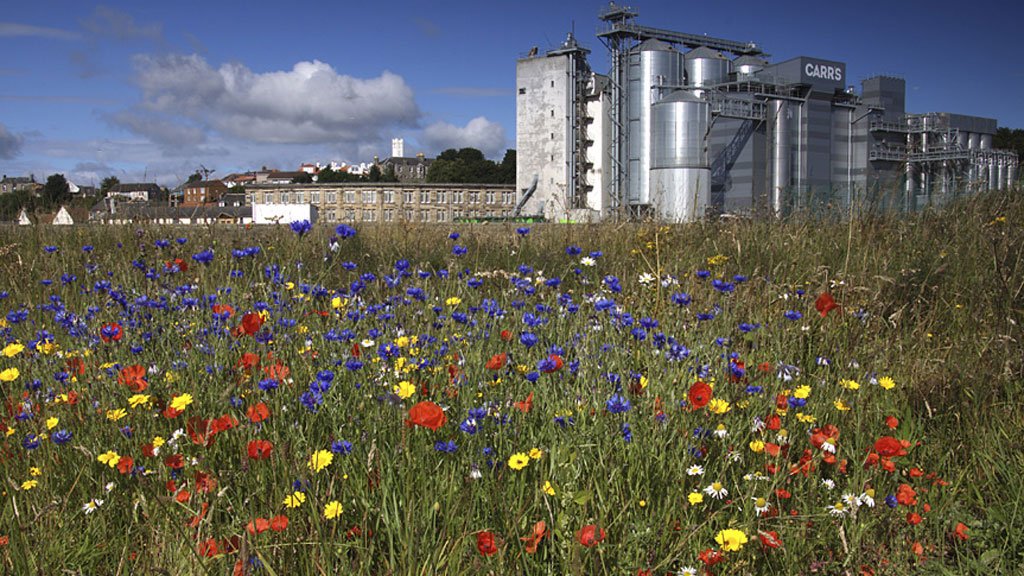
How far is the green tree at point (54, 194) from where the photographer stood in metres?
10.7

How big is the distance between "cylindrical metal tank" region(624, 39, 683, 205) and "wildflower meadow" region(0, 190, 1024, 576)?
53683mm

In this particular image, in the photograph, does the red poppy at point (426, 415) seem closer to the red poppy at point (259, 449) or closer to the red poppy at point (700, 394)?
the red poppy at point (259, 449)

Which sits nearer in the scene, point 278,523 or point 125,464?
point 278,523

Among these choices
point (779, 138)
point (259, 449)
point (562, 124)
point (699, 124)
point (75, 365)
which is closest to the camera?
point (259, 449)

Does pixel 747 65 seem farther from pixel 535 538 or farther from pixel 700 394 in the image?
pixel 535 538

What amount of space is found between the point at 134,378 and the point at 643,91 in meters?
57.6

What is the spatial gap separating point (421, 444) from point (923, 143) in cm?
7283

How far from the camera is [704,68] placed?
186 feet

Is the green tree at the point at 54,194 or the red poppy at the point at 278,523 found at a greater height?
the green tree at the point at 54,194

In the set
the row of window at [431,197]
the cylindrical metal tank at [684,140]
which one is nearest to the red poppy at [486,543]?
the cylindrical metal tank at [684,140]

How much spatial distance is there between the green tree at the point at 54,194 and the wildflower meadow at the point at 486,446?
8.12 meters

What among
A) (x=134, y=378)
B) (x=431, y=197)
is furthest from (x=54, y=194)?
(x=431, y=197)

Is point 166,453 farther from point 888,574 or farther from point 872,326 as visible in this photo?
point 872,326

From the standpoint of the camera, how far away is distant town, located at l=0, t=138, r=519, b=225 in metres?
10.0
